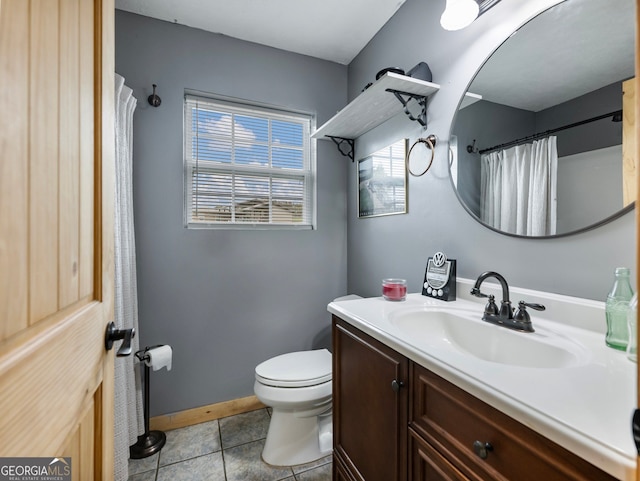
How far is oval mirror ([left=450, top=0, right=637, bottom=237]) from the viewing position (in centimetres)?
82

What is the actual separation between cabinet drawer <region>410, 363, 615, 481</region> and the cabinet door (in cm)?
8

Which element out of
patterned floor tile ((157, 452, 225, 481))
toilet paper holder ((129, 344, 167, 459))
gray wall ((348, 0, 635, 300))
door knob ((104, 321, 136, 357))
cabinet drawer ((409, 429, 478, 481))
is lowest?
patterned floor tile ((157, 452, 225, 481))

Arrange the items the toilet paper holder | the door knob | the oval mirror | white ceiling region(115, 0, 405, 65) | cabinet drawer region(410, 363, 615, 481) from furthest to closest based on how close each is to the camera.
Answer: white ceiling region(115, 0, 405, 65) < the toilet paper holder < the oval mirror < the door knob < cabinet drawer region(410, 363, 615, 481)

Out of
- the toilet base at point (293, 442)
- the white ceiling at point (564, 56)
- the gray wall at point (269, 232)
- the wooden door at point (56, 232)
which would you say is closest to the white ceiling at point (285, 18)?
the gray wall at point (269, 232)

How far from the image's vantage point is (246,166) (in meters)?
2.04

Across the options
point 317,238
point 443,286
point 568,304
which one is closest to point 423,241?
point 443,286

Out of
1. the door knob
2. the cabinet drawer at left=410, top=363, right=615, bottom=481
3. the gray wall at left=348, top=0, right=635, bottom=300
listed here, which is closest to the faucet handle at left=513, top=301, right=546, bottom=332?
the gray wall at left=348, top=0, right=635, bottom=300

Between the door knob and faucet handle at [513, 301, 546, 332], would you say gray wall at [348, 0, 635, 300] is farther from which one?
the door knob

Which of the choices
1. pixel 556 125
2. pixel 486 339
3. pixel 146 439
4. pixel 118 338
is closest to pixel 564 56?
pixel 556 125

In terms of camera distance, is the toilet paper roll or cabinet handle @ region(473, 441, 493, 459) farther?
the toilet paper roll

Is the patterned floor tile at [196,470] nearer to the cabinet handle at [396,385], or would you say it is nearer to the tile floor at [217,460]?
the tile floor at [217,460]

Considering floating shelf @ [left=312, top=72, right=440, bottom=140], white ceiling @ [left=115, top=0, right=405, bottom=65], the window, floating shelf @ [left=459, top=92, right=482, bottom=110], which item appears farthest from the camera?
the window

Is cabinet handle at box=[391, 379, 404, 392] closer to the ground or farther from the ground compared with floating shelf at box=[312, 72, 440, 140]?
closer to the ground

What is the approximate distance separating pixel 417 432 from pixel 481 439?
228 mm
